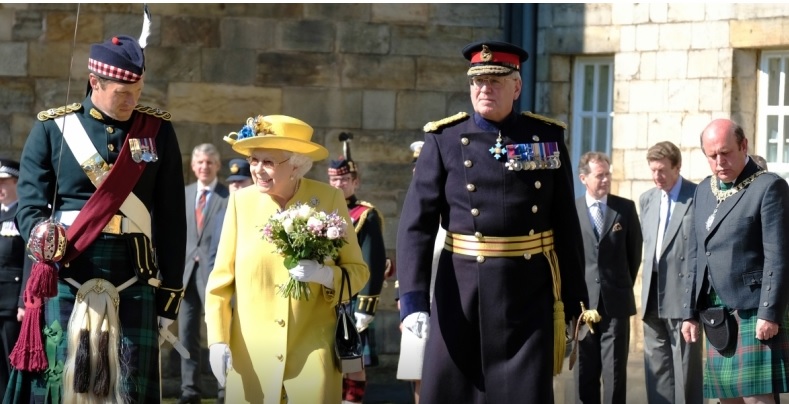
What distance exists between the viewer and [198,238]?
12.4m

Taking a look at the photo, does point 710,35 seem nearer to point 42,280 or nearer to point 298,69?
point 298,69

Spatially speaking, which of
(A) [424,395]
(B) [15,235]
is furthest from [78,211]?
(B) [15,235]

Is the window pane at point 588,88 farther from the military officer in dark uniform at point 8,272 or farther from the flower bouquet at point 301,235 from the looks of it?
the flower bouquet at point 301,235

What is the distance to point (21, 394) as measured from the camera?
7.17m

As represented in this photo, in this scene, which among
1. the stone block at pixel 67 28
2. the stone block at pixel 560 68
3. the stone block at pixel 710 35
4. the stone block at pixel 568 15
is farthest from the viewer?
the stone block at pixel 560 68

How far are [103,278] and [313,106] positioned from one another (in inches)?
272

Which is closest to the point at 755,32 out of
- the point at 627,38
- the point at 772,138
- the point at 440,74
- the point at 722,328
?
the point at 772,138

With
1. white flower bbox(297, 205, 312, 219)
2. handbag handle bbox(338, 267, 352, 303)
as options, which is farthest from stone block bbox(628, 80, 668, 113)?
white flower bbox(297, 205, 312, 219)

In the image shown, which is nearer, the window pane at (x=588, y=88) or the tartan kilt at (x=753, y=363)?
the tartan kilt at (x=753, y=363)

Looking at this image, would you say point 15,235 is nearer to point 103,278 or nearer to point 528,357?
point 103,278

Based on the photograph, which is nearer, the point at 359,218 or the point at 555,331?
the point at 555,331

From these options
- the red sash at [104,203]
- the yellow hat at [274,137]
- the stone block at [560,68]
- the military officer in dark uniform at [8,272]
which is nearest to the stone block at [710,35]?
the stone block at [560,68]

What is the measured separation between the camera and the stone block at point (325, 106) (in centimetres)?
1384

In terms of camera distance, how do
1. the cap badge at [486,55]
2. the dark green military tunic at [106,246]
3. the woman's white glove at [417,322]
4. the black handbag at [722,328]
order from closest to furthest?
the woman's white glove at [417,322] → the dark green military tunic at [106,246] → the cap badge at [486,55] → the black handbag at [722,328]
